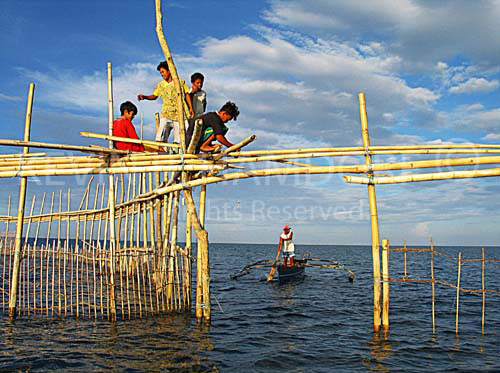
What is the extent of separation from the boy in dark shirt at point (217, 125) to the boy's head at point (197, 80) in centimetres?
174

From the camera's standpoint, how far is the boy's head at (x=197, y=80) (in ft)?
31.9

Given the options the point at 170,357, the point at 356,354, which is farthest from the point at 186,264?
the point at 356,354

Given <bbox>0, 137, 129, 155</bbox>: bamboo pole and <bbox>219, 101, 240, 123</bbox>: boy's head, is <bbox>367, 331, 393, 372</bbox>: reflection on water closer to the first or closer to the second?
<bbox>219, 101, 240, 123</bbox>: boy's head

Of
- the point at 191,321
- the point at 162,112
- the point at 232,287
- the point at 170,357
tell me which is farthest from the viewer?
the point at 232,287

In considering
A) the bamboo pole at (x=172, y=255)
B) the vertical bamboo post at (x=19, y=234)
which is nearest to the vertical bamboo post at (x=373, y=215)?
the bamboo pole at (x=172, y=255)

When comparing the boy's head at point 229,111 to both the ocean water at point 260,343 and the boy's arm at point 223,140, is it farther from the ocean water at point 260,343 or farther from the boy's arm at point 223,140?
the ocean water at point 260,343

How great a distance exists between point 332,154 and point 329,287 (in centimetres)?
1451

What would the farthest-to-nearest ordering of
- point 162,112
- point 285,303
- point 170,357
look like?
point 285,303, point 162,112, point 170,357

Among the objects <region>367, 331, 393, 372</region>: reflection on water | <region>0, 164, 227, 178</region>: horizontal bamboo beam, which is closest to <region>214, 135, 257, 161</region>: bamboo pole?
<region>0, 164, 227, 178</region>: horizontal bamboo beam

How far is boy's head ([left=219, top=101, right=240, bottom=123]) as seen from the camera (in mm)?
8336

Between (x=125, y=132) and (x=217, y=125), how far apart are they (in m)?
2.55

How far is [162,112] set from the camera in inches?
396

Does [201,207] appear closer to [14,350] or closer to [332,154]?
[332,154]

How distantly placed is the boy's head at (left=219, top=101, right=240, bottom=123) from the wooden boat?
13.0m
